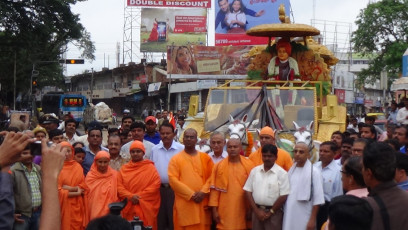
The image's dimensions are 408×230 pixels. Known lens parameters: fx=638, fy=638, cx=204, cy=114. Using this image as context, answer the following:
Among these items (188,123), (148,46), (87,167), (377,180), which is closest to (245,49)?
(148,46)

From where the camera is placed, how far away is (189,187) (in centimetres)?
762

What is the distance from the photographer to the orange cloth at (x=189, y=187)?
754cm

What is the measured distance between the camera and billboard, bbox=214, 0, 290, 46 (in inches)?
1532

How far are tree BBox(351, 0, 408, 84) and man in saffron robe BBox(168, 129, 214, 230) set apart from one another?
1218 inches

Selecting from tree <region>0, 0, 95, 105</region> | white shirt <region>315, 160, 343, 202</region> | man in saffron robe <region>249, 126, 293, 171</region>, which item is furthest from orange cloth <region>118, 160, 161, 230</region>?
tree <region>0, 0, 95, 105</region>

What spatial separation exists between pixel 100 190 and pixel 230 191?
1540 millimetres

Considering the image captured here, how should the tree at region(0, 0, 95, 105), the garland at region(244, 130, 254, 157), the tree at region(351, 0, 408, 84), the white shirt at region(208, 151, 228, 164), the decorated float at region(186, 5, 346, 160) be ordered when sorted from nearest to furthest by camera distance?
the white shirt at region(208, 151, 228, 164) → the garland at region(244, 130, 254, 157) → the decorated float at region(186, 5, 346, 160) → the tree at region(0, 0, 95, 105) → the tree at region(351, 0, 408, 84)

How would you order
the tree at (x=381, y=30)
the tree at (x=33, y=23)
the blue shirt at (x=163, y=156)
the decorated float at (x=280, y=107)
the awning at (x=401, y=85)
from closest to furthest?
1. the blue shirt at (x=163, y=156)
2. the decorated float at (x=280, y=107)
3. the awning at (x=401, y=85)
4. the tree at (x=33, y=23)
5. the tree at (x=381, y=30)

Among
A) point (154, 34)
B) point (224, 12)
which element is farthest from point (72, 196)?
point (154, 34)

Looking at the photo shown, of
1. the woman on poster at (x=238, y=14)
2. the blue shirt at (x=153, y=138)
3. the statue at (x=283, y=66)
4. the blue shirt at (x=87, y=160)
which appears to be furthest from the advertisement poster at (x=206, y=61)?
the blue shirt at (x=87, y=160)

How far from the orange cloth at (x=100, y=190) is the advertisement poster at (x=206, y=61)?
102 ft

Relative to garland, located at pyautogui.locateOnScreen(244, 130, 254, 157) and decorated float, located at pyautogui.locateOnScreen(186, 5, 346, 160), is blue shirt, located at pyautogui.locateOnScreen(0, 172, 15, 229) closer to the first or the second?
decorated float, located at pyautogui.locateOnScreen(186, 5, 346, 160)

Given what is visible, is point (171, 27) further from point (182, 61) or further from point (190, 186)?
point (190, 186)

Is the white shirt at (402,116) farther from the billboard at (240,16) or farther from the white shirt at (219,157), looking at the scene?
the billboard at (240,16)
